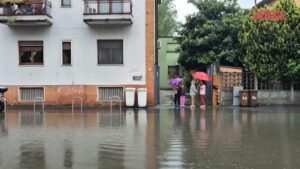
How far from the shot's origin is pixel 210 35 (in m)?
30.3

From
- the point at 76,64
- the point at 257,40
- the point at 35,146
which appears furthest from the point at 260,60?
the point at 35,146

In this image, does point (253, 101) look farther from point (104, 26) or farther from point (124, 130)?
point (124, 130)

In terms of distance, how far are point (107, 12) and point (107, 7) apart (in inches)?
16.9

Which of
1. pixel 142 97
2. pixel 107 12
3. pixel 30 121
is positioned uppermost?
pixel 107 12

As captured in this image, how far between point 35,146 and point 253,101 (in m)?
15.4

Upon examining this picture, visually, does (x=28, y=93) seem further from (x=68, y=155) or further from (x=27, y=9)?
(x=68, y=155)

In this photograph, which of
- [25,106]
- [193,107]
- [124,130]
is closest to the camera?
[124,130]

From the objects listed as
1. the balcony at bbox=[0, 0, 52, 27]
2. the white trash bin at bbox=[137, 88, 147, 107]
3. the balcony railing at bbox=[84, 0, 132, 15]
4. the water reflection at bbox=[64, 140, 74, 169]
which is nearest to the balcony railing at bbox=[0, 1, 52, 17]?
the balcony at bbox=[0, 0, 52, 27]

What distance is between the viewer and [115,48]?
1042 inches

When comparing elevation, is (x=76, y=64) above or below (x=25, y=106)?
above

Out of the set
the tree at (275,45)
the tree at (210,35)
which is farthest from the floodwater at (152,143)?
the tree at (210,35)

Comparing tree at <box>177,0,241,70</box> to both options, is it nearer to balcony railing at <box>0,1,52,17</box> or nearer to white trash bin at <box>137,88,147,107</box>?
white trash bin at <box>137,88,147,107</box>

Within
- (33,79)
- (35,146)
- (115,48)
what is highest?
(115,48)

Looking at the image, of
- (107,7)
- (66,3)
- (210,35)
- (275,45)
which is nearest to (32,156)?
(107,7)
